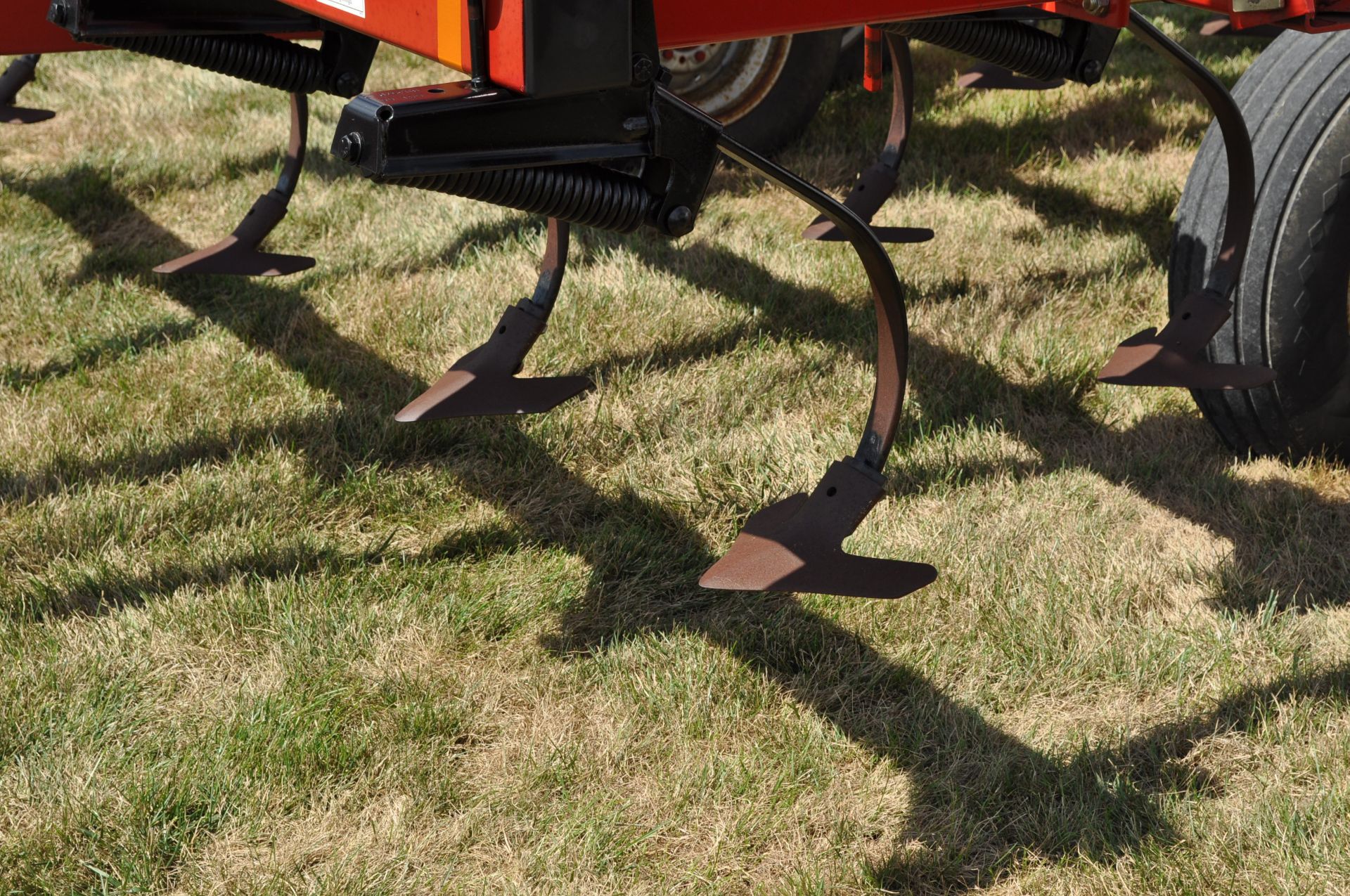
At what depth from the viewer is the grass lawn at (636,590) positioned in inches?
69.6

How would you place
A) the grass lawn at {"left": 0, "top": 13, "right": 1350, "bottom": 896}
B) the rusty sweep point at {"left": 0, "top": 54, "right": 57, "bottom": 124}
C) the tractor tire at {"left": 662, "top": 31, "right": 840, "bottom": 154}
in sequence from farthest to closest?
the rusty sweep point at {"left": 0, "top": 54, "right": 57, "bottom": 124}
the tractor tire at {"left": 662, "top": 31, "right": 840, "bottom": 154}
the grass lawn at {"left": 0, "top": 13, "right": 1350, "bottom": 896}

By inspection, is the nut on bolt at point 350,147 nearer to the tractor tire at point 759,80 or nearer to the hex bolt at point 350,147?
the hex bolt at point 350,147

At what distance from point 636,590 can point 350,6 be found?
3.57ft

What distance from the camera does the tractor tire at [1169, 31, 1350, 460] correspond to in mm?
2395

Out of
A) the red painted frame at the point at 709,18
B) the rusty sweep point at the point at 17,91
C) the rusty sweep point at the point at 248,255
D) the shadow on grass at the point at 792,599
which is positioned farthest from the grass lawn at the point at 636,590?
the red painted frame at the point at 709,18

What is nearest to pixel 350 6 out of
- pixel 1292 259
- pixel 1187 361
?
pixel 1187 361

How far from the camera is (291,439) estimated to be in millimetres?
2641

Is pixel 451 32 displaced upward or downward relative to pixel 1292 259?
upward

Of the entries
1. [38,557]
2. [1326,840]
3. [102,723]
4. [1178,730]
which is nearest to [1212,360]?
[1178,730]

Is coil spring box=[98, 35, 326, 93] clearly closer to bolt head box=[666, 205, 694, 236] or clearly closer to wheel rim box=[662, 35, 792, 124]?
bolt head box=[666, 205, 694, 236]

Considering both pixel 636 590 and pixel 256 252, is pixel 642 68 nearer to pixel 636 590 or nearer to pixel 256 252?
pixel 636 590

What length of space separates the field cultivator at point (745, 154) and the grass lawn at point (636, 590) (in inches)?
10.5

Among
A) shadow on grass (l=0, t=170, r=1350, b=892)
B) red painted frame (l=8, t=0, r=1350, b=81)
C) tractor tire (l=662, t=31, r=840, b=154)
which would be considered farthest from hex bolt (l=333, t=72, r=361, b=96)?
tractor tire (l=662, t=31, r=840, b=154)

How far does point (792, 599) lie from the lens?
7.31 feet
